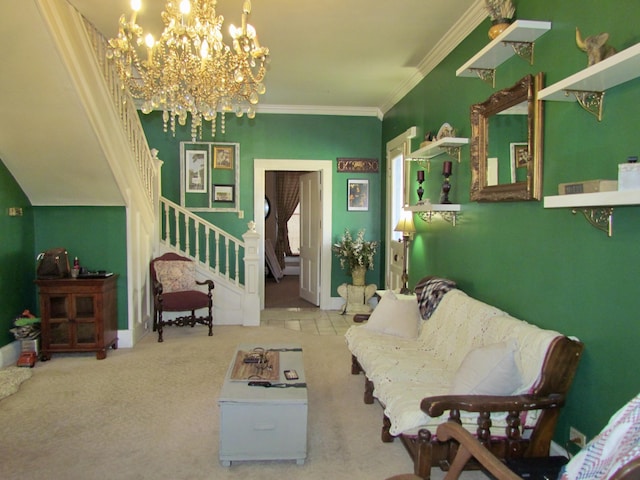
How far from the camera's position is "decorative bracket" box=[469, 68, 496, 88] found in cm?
325

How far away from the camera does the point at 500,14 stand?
9.59 feet

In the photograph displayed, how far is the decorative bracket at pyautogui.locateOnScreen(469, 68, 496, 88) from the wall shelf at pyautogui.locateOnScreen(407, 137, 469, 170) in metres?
0.52

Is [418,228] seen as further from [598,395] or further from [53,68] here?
[53,68]

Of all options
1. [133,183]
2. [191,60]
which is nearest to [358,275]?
[133,183]

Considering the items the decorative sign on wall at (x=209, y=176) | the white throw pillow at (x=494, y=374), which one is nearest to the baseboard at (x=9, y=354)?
the decorative sign on wall at (x=209, y=176)

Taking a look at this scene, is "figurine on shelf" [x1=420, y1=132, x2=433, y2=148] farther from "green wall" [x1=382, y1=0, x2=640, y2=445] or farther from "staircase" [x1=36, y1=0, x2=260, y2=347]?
"staircase" [x1=36, y1=0, x2=260, y2=347]

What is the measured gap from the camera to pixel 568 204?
204cm

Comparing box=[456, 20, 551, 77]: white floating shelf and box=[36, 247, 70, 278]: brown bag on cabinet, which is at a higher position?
box=[456, 20, 551, 77]: white floating shelf

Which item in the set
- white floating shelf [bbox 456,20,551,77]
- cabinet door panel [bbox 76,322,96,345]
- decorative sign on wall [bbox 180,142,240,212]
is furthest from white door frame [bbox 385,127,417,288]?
cabinet door panel [bbox 76,322,96,345]

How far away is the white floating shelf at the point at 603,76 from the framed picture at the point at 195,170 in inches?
203

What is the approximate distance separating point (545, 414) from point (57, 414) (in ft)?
10.2

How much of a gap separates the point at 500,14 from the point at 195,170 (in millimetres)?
4680

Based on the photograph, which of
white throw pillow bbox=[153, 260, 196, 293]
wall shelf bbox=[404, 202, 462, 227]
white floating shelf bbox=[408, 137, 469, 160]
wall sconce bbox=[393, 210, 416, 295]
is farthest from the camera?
white throw pillow bbox=[153, 260, 196, 293]

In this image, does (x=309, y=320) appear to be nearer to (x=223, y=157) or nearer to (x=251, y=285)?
(x=251, y=285)
